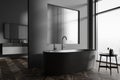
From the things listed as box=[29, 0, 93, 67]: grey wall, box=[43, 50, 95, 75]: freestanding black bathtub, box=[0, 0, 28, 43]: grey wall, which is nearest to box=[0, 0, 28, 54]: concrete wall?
box=[0, 0, 28, 43]: grey wall

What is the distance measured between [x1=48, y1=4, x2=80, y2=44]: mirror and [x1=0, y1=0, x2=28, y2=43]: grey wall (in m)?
2.95

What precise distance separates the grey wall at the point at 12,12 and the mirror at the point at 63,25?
2.95 m

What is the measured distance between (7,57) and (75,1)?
4229 mm

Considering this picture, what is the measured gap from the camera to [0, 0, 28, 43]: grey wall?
6976 mm

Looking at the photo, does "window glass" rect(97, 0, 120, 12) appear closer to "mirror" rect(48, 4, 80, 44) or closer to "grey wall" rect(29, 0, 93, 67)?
"mirror" rect(48, 4, 80, 44)

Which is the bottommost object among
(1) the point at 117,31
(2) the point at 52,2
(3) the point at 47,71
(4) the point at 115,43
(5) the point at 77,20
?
(3) the point at 47,71

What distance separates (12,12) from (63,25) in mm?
3263

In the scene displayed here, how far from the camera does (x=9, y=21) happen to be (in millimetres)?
7152

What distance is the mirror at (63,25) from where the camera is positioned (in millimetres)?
5035

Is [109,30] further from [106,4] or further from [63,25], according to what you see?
[63,25]

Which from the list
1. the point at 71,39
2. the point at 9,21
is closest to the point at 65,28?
the point at 71,39

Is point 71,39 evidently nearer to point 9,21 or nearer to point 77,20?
point 77,20

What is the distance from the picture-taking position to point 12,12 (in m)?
7.28

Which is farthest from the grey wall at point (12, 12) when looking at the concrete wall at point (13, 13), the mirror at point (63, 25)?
the mirror at point (63, 25)
